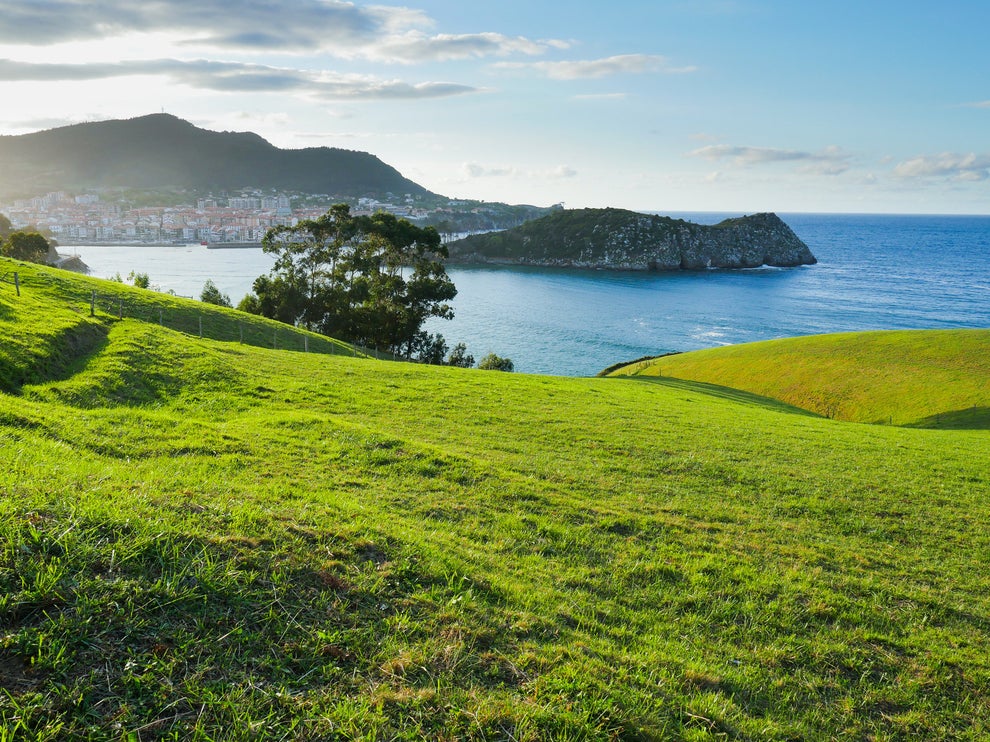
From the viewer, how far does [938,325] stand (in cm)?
10312

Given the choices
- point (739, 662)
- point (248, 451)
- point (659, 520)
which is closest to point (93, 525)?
point (248, 451)

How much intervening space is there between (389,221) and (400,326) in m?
12.5

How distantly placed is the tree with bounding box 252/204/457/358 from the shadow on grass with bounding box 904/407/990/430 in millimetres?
44704

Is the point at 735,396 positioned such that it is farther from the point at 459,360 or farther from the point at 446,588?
A: the point at 459,360

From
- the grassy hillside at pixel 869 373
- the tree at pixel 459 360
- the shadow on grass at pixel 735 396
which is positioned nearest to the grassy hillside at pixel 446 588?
the shadow on grass at pixel 735 396

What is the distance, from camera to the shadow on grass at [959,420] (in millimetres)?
35125

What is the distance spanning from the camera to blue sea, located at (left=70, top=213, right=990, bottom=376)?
9569cm

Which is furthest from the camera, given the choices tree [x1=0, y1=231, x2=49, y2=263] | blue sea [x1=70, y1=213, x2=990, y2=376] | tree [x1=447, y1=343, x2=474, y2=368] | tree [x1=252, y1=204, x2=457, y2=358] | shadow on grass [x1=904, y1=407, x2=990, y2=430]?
blue sea [x1=70, y1=213, x2=990, y2=376]

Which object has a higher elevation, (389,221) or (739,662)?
(389,221)

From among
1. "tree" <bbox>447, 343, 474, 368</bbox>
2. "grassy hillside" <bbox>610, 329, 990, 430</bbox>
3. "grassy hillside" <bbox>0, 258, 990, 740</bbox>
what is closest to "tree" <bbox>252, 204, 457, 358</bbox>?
"tree" <bbox>447, 343, 474, 368</bbox>

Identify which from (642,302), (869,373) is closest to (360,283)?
(869,373)

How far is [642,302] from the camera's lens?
439 feet

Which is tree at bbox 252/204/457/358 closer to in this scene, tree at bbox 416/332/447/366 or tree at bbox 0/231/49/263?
tree at bbox 416/332/447/366

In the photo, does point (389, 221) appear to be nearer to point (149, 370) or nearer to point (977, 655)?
point (149, 370)
